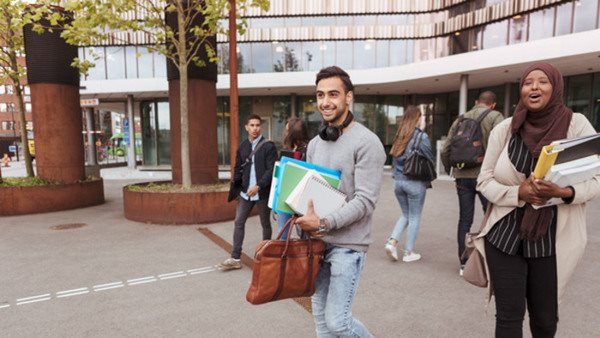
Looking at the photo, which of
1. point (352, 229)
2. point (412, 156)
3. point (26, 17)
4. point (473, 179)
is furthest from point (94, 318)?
point (26, 17)

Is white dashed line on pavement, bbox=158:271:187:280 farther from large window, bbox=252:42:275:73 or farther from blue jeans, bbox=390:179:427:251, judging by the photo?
large window, bbox=252:42:275:73

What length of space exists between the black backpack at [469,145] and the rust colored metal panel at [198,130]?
6.20 metres

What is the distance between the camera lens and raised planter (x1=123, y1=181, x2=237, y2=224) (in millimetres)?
7262

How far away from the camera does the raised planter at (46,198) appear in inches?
331

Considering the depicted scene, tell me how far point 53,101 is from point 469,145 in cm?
955

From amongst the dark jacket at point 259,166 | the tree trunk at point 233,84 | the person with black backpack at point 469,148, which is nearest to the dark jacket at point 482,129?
the person with black backpack at point 469,148

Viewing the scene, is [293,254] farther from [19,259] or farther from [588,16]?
[588,16]

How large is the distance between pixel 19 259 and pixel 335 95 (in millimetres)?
5605

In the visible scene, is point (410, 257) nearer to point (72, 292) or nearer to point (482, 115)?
point (482, 115)

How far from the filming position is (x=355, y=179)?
202 cm

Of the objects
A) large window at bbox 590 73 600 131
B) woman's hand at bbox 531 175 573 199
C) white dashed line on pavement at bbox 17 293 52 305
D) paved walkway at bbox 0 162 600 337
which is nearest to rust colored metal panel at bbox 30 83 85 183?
paved walkway at bbox 0 162 600 337

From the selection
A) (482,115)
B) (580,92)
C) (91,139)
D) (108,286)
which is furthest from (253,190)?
(91,139)

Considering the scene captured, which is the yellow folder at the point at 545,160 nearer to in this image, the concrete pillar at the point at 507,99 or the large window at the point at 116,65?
the concrete pillar at the point at 507,99

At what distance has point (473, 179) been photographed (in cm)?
430
